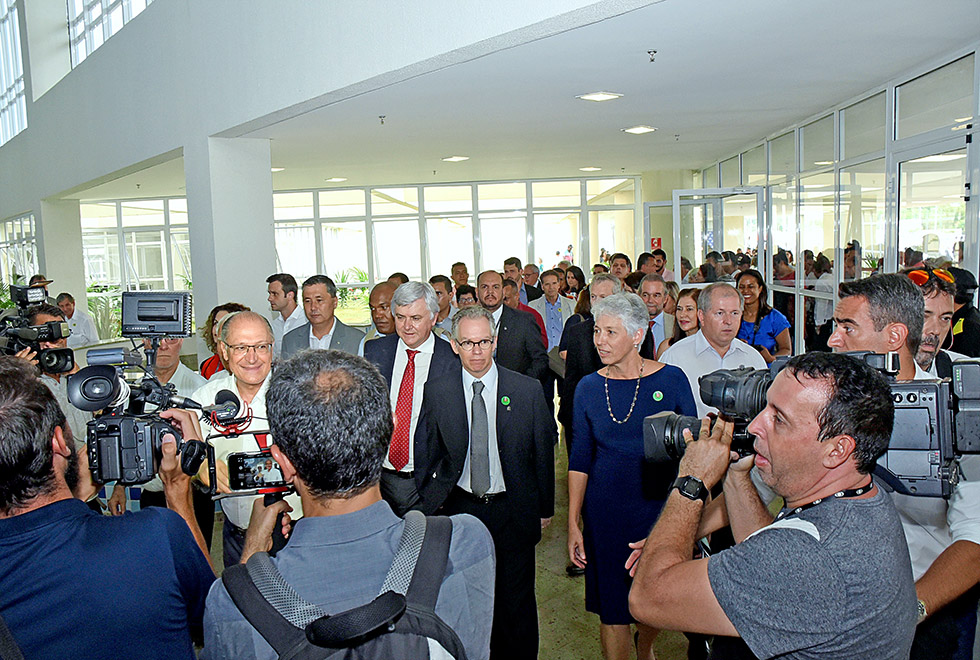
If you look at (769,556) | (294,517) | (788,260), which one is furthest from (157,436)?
(788,260)

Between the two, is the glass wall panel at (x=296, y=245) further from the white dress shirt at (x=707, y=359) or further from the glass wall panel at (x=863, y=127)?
the white dress shirt at (x=707, y=359)

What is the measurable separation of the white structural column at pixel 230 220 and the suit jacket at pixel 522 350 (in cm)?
340

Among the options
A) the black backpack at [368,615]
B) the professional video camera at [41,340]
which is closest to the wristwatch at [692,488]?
the black backpack at [368,615]

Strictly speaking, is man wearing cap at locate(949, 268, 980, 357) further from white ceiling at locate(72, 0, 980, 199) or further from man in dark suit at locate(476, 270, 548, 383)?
man in dark suit at locate(476, 270, 548, 383)

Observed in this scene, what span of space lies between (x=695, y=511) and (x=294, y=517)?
4.68ft

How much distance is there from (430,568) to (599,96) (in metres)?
5.77

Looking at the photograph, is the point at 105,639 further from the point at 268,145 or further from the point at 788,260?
the point at 788,260

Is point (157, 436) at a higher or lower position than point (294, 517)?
higher

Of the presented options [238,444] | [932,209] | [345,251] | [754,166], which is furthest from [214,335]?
[345,251]

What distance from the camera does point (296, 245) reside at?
14625 mm

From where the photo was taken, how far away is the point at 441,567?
4.01 ft

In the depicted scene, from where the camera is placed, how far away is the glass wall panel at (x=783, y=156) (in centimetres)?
875

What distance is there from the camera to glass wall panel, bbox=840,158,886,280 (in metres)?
6.50

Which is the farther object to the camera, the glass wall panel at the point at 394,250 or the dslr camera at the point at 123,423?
the glass wall panel at the point at 394,250
